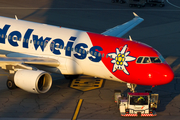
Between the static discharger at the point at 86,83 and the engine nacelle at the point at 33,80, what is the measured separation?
388cm

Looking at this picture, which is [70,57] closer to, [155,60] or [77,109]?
[77,109]

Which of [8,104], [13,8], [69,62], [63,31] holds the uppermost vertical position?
[13,8]

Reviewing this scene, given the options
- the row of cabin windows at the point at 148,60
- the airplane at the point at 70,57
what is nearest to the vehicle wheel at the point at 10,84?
the airplane at the point at 70,57

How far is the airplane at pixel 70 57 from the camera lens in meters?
24.1

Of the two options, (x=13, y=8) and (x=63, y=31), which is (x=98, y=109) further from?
(x=13, y=8)

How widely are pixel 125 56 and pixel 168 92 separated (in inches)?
228

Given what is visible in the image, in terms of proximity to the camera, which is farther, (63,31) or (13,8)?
(13,8)

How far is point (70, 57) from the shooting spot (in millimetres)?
26656

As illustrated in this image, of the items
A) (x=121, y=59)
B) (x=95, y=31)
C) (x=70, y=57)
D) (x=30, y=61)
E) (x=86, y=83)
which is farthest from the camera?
(x=95, y=31)

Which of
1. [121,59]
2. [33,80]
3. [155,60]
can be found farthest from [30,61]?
[155,60]

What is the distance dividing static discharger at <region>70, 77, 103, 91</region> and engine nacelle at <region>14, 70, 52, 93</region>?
12.7 ft

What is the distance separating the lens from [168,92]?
2753 centimetres

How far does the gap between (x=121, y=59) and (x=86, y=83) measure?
239 inches

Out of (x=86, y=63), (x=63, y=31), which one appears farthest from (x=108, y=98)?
(x=63, y=31)
